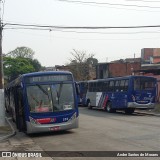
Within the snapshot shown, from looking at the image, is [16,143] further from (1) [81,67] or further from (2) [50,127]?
(1) [81,67]

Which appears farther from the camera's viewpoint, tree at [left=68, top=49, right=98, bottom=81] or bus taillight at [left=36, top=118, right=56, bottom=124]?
tree at [left=68, top=49, right=98, bottom=81]

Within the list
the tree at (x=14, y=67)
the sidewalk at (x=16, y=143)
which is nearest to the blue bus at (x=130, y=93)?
the sidewalk at (x=16, y=143)

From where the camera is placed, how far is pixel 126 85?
29.6m

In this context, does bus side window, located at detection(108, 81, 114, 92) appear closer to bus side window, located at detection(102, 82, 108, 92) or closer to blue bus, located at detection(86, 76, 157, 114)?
blue bus, located at detection(86, 76, 157, 114)

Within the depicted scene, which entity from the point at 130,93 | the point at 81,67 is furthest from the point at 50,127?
the point at 81,67

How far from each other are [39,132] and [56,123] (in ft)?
3.03

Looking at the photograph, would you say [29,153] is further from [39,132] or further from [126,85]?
[126,85]

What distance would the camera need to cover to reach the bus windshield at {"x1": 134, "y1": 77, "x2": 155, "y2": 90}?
2914 centimetres

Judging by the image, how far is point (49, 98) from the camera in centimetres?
1670

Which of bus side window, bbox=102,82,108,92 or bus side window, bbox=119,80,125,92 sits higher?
bus side window, bbox=119,80,125,92

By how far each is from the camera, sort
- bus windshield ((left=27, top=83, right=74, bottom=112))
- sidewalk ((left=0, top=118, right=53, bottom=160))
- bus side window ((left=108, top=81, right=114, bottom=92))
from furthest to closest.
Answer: bus side window ((left=108, top=81, right=114, bottom=92)) → bus windshield ((left=27, top=83, right=74, bottom=112)) → sidewalk ((left=0, top=118, right=53, bottom=160))

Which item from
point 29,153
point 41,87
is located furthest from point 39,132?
point 29,153

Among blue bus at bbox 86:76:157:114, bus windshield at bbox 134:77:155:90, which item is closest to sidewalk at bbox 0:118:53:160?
blue bus at bbox 86:76:157:114

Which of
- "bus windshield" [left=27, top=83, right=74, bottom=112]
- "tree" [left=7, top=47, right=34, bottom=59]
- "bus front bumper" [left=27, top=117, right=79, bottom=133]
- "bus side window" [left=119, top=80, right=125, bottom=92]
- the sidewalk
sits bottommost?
the sidewalk
